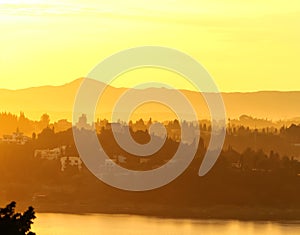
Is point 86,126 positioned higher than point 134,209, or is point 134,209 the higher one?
point 86,126

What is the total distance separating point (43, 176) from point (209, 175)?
5214mm

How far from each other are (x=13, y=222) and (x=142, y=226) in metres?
16.7

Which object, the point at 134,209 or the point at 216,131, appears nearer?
the point at 134,209

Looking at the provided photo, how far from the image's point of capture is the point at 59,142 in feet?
143

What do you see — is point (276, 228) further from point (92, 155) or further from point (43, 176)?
point (92, 155)

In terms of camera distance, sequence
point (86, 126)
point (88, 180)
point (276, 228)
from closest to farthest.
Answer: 1. point (276, 228)
2. point (88, 180)
3. point (86, 126)

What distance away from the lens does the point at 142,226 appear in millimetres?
25281

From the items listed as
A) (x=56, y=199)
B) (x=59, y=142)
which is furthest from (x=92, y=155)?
(x=56, y=199)

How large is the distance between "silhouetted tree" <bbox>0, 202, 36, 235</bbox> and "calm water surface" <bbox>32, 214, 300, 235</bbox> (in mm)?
12880

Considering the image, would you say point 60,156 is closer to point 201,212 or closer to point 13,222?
point 201,212

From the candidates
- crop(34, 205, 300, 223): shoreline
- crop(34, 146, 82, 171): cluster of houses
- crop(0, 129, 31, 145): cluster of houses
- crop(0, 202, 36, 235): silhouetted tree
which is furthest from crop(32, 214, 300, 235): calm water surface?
crop(0, 129, 31, 145): cluster of houses

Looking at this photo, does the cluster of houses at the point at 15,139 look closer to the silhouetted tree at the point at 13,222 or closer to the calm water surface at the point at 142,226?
the calm water surface at the point at 142,226

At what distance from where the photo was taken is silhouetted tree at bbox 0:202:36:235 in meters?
8.55

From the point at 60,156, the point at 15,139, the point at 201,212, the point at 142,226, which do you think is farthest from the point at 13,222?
the point at 15,139
